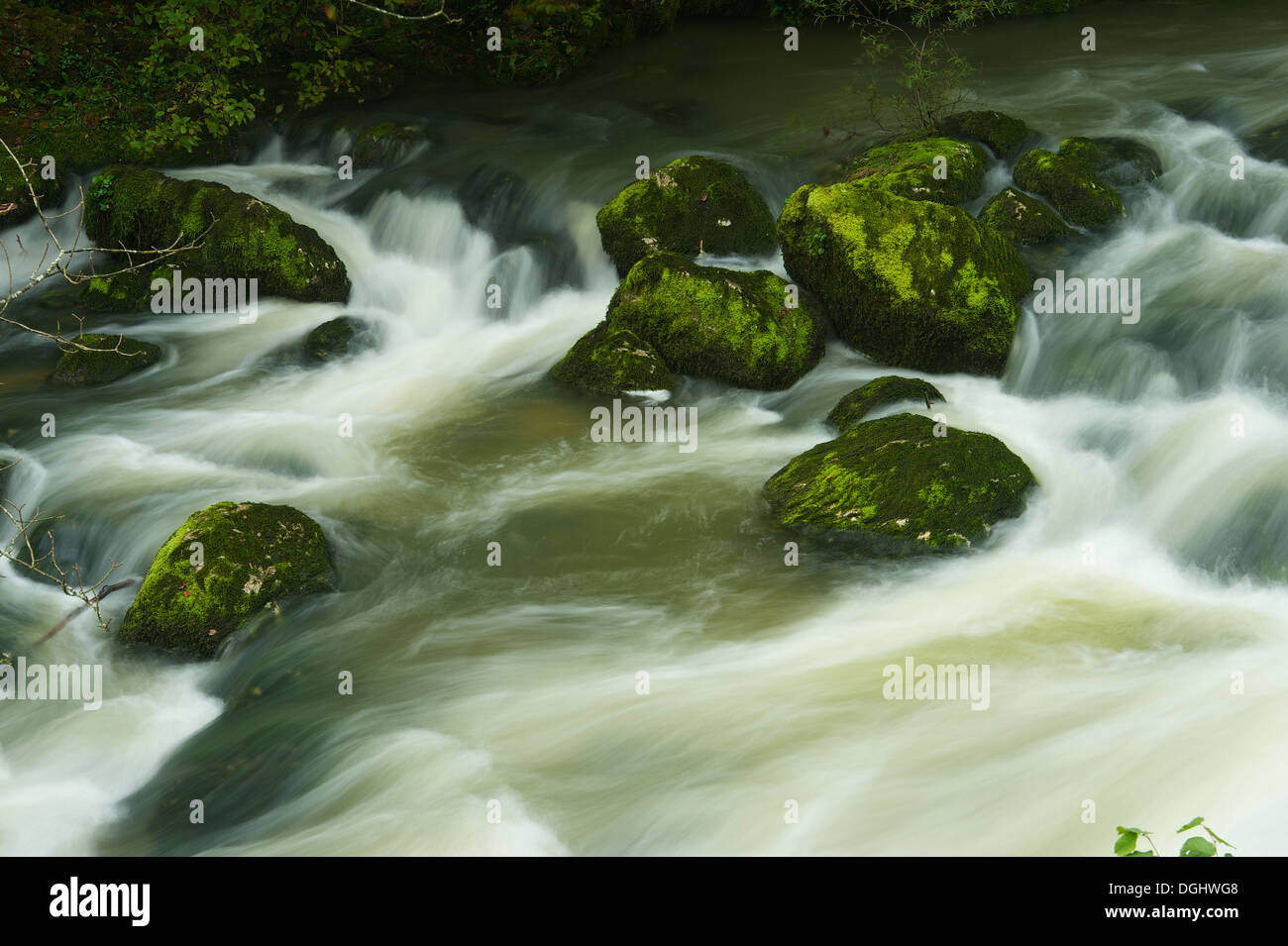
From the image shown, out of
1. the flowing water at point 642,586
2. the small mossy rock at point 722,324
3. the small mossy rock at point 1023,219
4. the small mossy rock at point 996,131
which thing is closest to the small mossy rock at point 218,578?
the flowing water at point 642,586

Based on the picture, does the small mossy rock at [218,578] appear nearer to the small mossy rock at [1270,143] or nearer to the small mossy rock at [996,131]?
the small mossy rock at [996,131]

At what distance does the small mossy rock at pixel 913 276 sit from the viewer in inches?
351

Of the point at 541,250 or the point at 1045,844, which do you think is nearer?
the point at 1045,844

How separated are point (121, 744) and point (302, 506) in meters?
2.18

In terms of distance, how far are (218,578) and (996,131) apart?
803 centimetres

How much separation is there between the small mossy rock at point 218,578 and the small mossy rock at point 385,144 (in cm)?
695

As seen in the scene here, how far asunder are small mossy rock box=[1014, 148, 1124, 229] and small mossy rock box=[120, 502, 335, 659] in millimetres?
6824

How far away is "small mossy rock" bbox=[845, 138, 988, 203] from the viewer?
10281 mm

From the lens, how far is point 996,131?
1130 cm

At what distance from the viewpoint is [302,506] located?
312 inches

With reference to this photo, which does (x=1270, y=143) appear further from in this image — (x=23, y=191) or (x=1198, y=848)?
(x=23, y=191)

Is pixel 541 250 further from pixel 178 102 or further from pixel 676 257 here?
pixel 178 102

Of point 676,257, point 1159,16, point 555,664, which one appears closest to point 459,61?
point 676,257

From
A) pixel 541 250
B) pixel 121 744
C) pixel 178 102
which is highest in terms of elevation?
pixel 178 102
